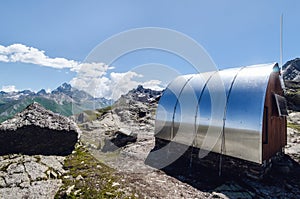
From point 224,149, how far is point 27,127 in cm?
1146

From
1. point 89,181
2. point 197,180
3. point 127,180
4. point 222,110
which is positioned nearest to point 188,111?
point 222,110

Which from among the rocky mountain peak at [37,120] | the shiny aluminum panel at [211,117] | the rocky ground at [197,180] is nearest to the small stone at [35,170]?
the rocky mountain peak at [37,120]

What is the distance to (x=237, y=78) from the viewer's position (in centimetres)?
1177

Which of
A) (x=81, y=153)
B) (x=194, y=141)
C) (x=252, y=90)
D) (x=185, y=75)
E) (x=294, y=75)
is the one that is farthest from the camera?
(x=294, y=75)

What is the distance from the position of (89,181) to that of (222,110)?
7786 mm

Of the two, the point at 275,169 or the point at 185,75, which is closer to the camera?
the point at 275,169

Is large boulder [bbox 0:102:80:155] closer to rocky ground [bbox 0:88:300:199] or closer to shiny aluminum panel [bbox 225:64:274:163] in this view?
rocky ground [bbox 0:88:300:199]

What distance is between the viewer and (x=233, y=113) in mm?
10727

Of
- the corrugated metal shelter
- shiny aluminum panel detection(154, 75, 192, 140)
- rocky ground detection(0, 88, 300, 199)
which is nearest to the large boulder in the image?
rocky ground detection(0, 88, 300, 199)

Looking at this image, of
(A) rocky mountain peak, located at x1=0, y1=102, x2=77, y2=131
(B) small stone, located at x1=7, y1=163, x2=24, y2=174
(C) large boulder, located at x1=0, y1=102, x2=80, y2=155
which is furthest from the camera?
(A) rocky mountain peak, located at x1=0, y1=102, x2=77, y2=131

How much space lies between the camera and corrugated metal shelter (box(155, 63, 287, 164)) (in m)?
10.0

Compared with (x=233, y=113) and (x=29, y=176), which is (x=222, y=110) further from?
(x=29, y=176)

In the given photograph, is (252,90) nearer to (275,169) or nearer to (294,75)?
(275,169)

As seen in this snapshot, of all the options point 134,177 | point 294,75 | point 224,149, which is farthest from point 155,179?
→ point 294,75
